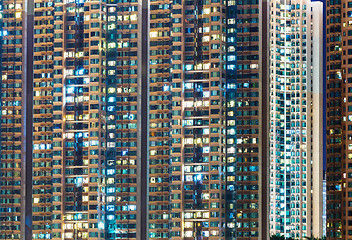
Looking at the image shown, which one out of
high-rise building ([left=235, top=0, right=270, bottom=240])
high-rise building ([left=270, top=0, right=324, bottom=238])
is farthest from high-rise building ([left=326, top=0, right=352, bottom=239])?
high-rise building ([left=270, top=0, right=324, bottom=238])

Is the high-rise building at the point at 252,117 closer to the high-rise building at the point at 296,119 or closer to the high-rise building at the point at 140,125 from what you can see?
the high-rise building at the point at 140,125

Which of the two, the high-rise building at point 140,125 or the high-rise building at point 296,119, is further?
the high-rise building at point 296,119

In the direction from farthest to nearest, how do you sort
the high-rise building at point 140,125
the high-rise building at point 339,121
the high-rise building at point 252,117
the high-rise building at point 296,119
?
the high-rise building at point 296,119
the high-rise building at point 339,121
the high-rise building at point 140,125
the high-rise building at point 252,117

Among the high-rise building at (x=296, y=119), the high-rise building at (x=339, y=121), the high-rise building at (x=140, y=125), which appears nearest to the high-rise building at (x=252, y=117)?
the high-rise building at (x=140, y=125)

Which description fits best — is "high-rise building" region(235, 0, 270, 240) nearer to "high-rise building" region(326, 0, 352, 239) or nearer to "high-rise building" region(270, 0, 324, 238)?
"high-rise building" region(326, 0, 352, 239)

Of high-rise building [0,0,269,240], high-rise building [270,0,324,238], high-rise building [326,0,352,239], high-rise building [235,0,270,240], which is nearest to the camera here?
high-rise building [235,0,270,240]

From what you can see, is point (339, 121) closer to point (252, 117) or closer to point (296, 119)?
point (252, 117)

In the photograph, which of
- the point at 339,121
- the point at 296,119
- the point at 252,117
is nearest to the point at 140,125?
the point at 252,117
